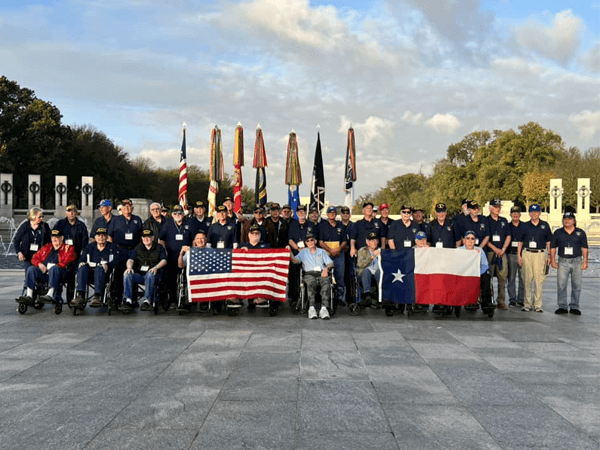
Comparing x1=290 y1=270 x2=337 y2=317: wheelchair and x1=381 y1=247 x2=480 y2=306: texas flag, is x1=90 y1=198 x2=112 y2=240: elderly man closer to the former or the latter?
x1=290 y1=270 x2=337 y2=317: wheelchair

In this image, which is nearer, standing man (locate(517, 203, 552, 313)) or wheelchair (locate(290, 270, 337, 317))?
wheelchair (locate(290, 270, 337, 317))

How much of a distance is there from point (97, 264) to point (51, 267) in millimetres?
773

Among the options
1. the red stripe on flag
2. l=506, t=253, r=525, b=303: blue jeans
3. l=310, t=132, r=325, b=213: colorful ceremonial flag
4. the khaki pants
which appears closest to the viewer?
the red stripe on flag

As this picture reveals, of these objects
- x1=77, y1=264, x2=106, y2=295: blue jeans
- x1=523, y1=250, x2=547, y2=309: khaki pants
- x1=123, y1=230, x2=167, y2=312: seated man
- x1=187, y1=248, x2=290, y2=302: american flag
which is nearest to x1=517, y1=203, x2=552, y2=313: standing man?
x1=523, y1=250, x2=547, y2=309: khaki pants

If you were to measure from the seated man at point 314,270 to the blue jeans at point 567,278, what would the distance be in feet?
13.9

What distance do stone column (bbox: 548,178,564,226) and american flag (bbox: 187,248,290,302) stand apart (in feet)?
136

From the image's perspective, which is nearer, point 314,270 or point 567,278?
point 314,270

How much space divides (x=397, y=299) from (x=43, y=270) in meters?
5.95

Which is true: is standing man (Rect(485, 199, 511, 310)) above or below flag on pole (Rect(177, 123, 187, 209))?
below

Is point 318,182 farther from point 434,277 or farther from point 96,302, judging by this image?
point 96,302

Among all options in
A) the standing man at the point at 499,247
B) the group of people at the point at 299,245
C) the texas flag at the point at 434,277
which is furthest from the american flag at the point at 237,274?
the standing man at the point at 499,247

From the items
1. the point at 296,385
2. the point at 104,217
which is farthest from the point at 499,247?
the point at 104,217

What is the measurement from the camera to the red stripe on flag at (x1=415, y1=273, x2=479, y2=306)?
31.7ft

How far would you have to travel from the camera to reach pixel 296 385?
17.2ft
